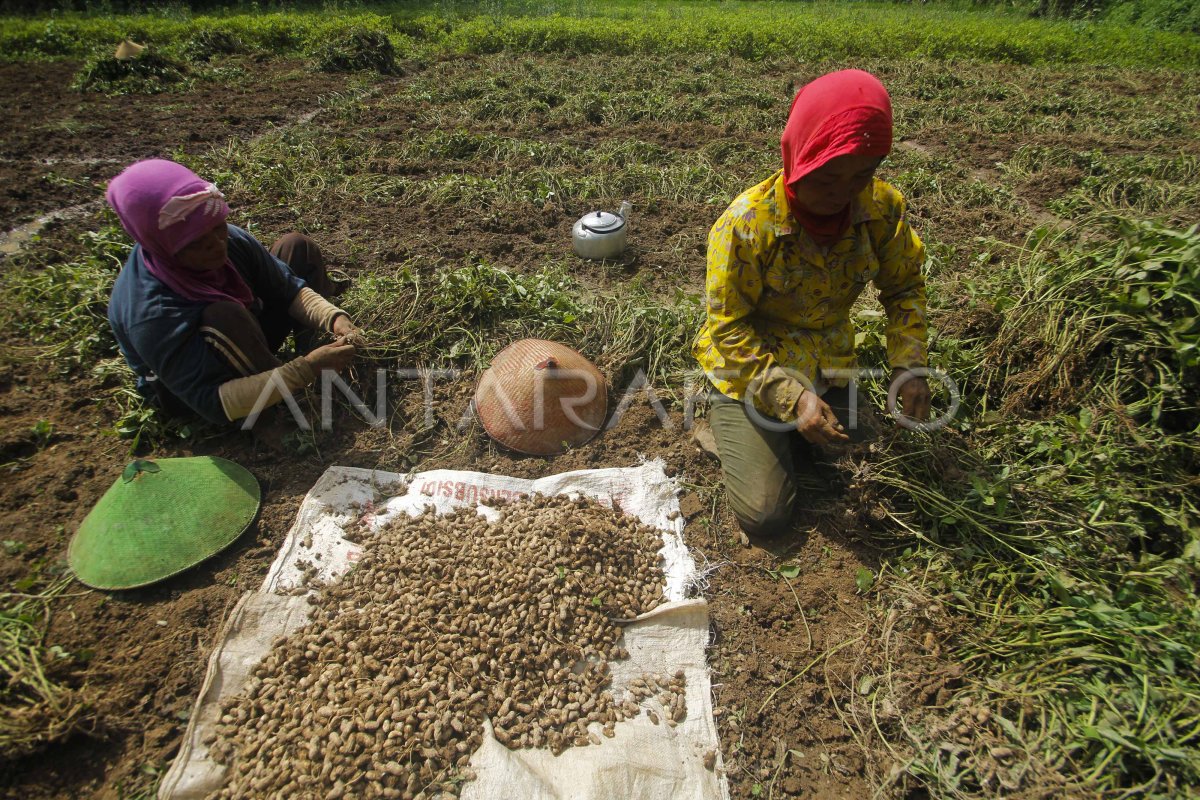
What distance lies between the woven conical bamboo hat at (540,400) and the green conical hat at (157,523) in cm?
108

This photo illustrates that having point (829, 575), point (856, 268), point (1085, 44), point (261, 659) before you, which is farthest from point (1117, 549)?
point (1085, 44)

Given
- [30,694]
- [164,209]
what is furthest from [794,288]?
[30,694]

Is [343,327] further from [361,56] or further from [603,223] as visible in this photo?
[361,56]

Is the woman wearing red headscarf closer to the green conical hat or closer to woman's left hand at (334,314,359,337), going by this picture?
woman's left hand at (334,314,359,337)

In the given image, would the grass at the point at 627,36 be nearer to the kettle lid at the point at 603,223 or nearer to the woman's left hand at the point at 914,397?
the kettle lid at the point at 603,223

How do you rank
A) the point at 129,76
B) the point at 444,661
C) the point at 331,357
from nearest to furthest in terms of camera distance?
the point at 444,661 < the point at 331,357 < the point at 129,76

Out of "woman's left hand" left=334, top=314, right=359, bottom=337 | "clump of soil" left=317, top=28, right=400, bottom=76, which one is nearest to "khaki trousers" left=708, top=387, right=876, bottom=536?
"woman's left hand" left=334, top=314, right=359, bottom=337

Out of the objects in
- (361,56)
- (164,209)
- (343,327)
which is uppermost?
(164,209)

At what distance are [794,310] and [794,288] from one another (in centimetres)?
11

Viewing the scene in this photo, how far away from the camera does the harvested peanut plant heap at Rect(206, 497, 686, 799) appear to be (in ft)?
5.62

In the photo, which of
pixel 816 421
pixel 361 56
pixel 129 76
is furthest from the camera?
pixel 361 56

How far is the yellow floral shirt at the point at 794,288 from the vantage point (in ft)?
7.25

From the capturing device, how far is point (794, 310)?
240cm

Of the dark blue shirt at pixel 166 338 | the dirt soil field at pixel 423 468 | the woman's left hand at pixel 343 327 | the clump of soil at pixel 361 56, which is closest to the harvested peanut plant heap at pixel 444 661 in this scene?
the dirt soil field at pixel 423 468
